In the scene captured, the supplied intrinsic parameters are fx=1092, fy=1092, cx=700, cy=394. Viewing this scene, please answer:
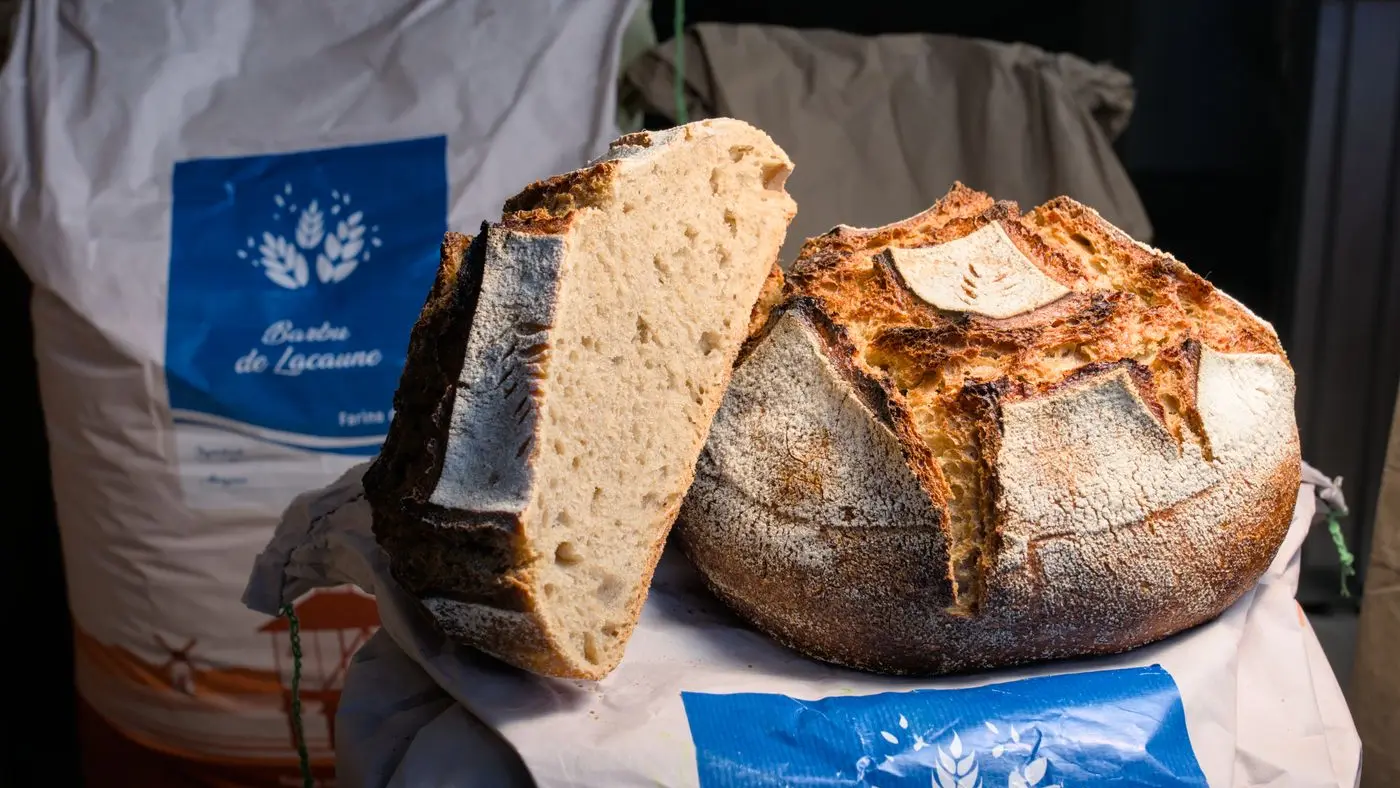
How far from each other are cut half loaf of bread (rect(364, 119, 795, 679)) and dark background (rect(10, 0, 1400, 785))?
3.63 feet

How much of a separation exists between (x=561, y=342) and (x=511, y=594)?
0.61 feet

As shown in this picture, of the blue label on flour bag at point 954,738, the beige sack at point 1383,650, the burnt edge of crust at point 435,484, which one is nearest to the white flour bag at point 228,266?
the burnt edge of crust at point 435,484

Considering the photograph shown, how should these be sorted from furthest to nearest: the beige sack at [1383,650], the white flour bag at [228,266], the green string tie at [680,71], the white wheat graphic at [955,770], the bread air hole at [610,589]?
1. the green string tie at [680,71]
2. the white flour bag at [228,266]
3. the beige sack at [1383,650]
4. the bread air hole at [610,589]
5. the white wheat graphic at [955,770]

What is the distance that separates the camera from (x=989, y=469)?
2.73 ft

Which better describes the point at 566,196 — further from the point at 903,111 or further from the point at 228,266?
the point at 903,111

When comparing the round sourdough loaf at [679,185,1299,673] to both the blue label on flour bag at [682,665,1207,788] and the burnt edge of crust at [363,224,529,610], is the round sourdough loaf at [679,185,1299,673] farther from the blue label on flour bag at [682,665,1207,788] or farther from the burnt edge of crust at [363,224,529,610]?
the burnt edge of crust at [363,224,529,610]

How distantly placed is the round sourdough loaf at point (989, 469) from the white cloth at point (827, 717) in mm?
37

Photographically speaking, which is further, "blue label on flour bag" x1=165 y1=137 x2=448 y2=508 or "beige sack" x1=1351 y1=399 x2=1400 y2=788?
"blue label on flour bag" x1=165 y1=137 x2=448 y2=508

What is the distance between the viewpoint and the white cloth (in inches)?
30.4

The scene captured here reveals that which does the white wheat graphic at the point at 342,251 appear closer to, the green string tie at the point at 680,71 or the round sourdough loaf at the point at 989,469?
the green string tie at the point at 680,71

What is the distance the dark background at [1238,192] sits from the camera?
5.43ft

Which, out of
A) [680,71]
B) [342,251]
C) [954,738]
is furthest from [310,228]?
[954,738]

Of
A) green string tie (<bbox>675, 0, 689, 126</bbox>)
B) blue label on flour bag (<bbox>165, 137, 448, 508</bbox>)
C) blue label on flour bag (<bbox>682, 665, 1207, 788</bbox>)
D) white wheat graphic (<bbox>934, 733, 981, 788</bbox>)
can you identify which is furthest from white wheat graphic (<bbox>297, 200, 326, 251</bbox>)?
white wheat graphic (<bbox>934, 733, 981, 788</bbox>)

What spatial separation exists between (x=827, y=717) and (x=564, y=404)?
0.30 metres
